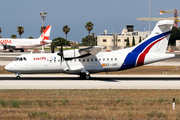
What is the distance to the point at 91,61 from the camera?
29.7 meters

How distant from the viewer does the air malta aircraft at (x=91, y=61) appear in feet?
96.2

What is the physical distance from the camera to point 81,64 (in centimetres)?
2961

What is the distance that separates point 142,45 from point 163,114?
17577 millimetres

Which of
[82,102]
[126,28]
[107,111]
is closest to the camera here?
[107,111]

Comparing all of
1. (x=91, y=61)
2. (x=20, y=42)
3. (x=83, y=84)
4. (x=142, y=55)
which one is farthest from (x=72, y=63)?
(x=20, y=42)

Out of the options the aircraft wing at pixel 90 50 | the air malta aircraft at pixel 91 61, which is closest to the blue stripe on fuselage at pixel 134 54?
the air malta aircraft at pixel 91 61

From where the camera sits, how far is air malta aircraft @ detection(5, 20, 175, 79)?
96.2ft

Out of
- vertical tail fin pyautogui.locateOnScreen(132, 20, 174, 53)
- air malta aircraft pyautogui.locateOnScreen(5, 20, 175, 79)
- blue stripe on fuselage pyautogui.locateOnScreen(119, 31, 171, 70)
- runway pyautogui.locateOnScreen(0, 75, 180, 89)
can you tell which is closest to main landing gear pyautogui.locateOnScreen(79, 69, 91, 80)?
air malta aircraft pyautogui.locateOnScreen(5, 20, 175, 79)

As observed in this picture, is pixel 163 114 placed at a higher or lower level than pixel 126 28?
lower

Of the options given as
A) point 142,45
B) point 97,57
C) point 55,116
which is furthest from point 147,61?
point 55,116

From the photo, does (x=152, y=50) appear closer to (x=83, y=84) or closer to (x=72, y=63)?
(x=72, y=63)

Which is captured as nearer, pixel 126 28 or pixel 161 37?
pixel 161 37

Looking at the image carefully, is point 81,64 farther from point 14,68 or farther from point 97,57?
point 14,68

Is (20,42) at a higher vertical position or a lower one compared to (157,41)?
higher
